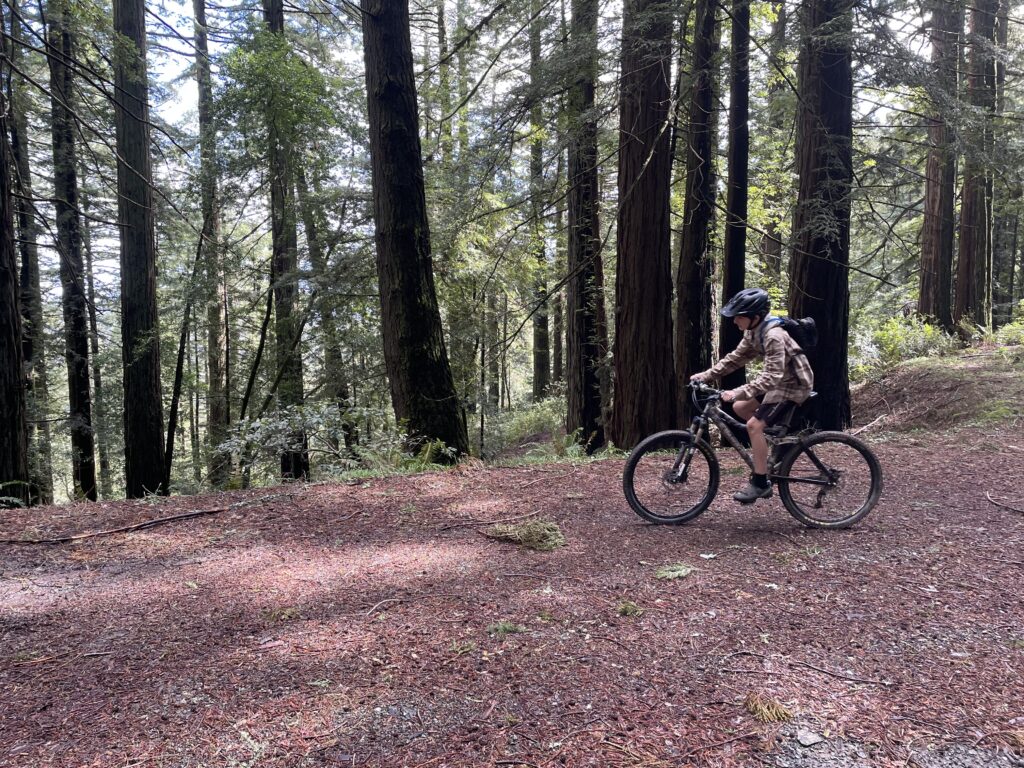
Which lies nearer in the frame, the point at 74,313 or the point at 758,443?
the point at 758,443

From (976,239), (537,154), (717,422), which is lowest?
(717,422)

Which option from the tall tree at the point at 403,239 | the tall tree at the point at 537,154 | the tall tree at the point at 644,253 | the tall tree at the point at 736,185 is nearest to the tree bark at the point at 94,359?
the tall tree at the point at 403,239

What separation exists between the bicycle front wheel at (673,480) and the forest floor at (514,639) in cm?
20

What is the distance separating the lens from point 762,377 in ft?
14.7

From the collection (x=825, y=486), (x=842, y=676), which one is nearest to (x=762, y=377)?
(x=825, y=486)

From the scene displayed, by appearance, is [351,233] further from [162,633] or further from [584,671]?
[584,671]

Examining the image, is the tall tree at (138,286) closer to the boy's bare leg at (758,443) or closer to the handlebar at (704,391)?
the handlebar at (704,391)

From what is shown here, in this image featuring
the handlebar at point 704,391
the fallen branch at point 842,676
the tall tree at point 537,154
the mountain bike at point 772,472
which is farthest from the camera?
the tall tree at point 537,154

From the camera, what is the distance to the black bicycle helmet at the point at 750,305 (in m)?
4.59

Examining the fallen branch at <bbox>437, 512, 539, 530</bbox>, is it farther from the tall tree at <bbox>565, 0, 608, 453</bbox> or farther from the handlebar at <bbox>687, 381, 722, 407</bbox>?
the tall tree at <bbox>565, 0, 608, 453</bbox>

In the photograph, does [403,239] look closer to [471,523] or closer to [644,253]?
[644,253]

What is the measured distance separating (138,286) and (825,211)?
11.3 m

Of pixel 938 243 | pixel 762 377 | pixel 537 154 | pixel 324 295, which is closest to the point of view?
pixel 762 377

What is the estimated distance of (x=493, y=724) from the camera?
→ 2.39 metres
